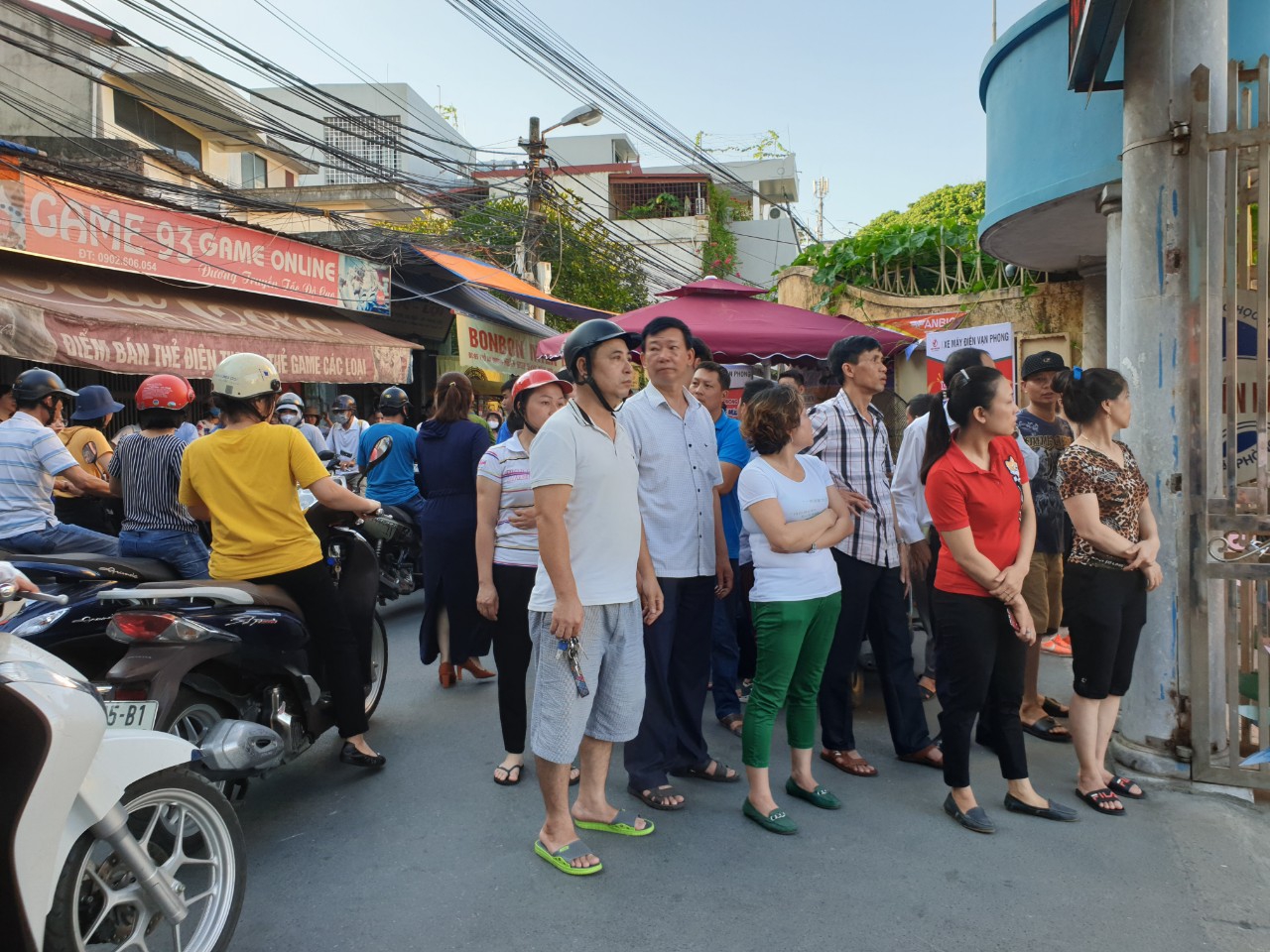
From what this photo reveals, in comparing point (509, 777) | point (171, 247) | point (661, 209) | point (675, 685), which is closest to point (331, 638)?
point (509, 777)

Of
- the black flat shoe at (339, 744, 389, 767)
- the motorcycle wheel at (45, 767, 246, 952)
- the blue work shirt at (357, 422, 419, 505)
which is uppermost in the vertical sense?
the blue work shirt at (357, 422, 419, 505)

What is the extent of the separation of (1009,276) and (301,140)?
30.8ft

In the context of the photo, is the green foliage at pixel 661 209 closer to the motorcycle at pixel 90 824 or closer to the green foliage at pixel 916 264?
the green foliage at pixel 916 264

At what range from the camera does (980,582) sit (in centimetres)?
351

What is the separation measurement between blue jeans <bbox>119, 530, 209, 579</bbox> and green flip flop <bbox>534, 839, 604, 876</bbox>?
91.1 inches

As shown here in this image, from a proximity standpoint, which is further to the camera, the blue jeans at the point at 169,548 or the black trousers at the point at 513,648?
the blue jeans at the point at 169,548

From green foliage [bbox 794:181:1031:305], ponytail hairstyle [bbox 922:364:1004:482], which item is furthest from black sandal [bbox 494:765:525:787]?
green foliage [bbox 794:181:1031:305]

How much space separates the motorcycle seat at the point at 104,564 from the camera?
3.56 meters

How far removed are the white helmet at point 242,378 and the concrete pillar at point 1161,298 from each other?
3.67 m

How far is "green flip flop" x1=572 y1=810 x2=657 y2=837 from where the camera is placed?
11.7 ft

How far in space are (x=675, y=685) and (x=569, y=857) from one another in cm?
99

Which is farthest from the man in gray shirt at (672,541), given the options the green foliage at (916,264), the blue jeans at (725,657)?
the green foliage at (916,264)

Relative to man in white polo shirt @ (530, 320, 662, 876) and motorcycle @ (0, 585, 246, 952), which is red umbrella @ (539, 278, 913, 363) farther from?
motorcycle @ (0, 585, 246, 952)

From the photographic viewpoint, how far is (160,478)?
449cm
